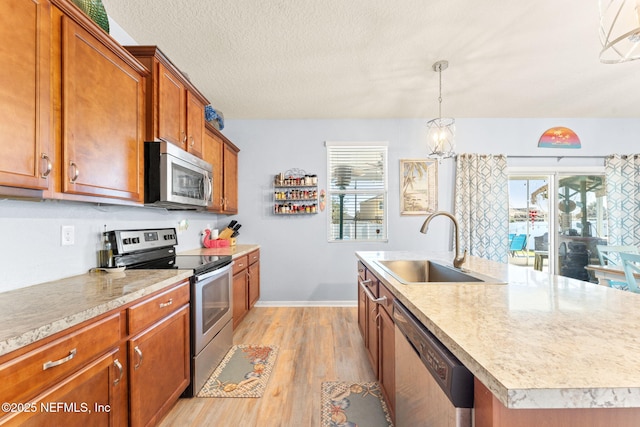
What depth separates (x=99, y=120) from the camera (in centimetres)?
143

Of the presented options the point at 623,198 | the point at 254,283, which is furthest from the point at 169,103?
the point at 623,198

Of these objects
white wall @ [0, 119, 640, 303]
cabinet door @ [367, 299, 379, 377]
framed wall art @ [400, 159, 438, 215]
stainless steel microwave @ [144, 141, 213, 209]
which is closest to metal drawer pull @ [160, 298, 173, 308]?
stainless steel microwave @ [144, 141, 213, 209]

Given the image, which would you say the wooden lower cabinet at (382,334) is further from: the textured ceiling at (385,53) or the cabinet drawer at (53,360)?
the textured ceiling at (385,53)

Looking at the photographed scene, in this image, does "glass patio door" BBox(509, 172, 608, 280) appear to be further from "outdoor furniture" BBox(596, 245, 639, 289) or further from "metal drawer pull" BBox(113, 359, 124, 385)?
"metal drawer pull" BBox(113, 359, 124, 385)

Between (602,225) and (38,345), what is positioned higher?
(602,225)

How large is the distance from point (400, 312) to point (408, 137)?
10.6ft

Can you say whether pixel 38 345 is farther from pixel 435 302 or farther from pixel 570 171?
pixel 570 171

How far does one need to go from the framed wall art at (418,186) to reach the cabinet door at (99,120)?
316cm

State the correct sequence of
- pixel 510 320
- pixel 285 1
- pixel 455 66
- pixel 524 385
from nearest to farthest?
pixel 524 385
pixel 510 320
pixel 285 1
pixel 455 66

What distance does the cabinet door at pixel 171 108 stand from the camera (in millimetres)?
1848

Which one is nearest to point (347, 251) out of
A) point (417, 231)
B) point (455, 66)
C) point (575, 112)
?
point (417, 231)

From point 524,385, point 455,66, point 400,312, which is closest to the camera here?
point 524,385

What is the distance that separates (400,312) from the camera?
3.91ft

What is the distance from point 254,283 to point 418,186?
2.59m
